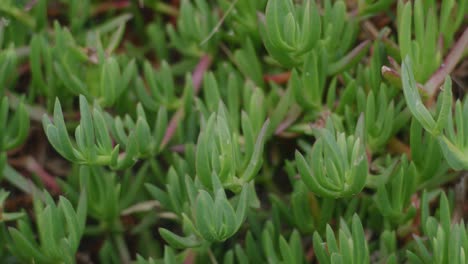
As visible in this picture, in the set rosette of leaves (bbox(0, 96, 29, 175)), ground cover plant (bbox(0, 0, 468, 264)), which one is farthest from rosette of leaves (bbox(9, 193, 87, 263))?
rosette of leaves (bbox(0, 96, 29, 175))

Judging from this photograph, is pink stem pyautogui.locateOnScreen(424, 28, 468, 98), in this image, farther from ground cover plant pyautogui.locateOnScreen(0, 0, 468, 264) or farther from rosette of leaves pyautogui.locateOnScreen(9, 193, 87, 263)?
rosette of leaves pyautogui.locateOnScreen(9, 193, 87, 263)

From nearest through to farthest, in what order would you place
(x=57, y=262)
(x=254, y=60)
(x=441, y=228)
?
(x=441, y=228)
(x=57, y=262)
(x=254, y=60)

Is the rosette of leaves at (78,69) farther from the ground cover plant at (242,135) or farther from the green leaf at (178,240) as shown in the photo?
the green leaf at (178,240)

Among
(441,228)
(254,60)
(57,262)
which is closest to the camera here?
(441,228)

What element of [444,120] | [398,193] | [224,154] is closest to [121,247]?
[224,154]

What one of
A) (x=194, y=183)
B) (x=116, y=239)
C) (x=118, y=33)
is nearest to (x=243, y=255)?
(x=194, y=183)

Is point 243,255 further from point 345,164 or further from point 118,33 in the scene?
point 118,33
